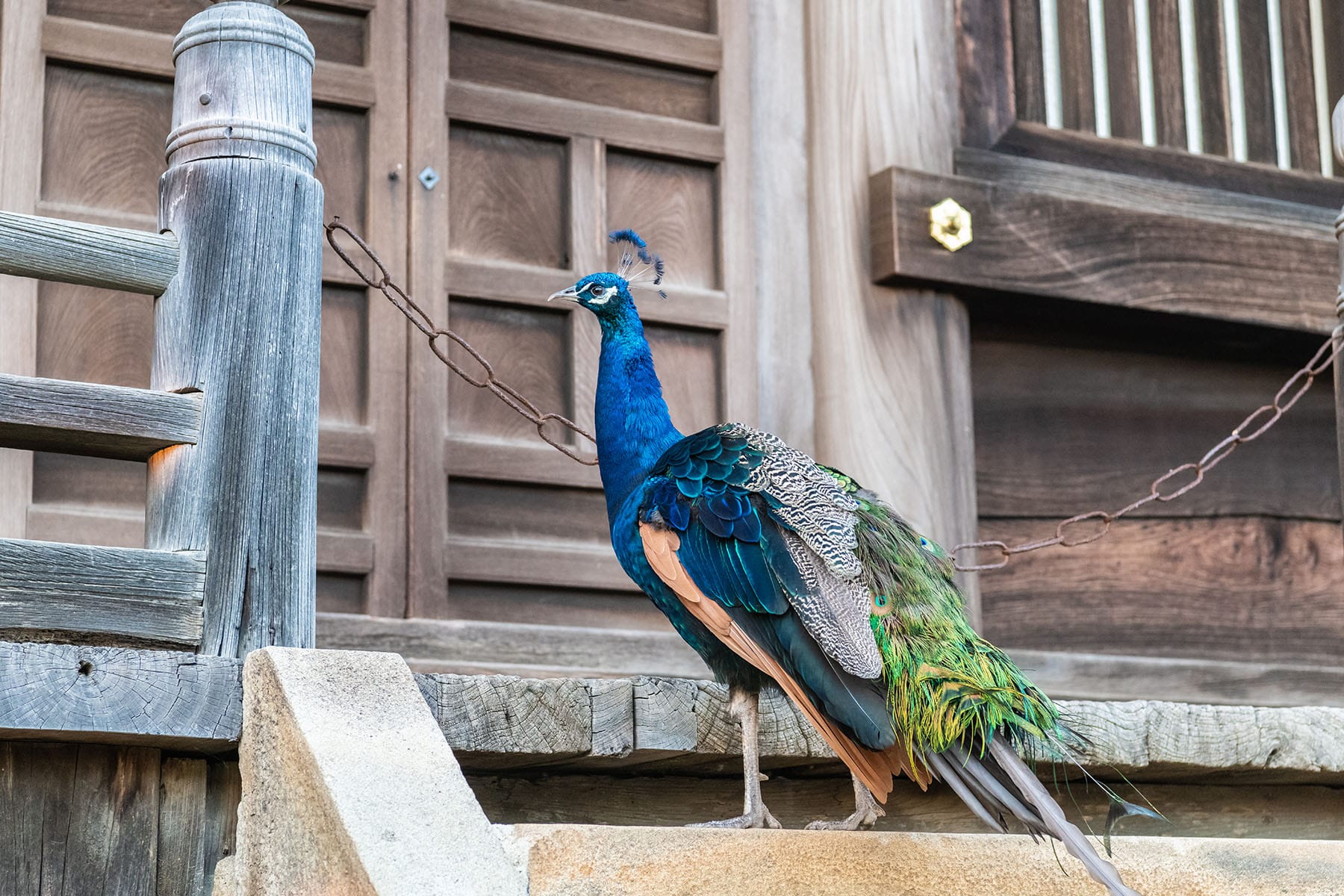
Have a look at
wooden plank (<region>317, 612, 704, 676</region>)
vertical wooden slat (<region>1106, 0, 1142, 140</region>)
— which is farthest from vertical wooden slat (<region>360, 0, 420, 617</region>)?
vertical wooden slat (<region>1106, 0, 1142, 140</region>)

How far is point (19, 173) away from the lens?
3.87 m

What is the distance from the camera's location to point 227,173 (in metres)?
2.85

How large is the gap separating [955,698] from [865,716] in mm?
142

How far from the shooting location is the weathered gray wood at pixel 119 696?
246 centimetres

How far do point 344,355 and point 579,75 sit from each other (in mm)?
1048

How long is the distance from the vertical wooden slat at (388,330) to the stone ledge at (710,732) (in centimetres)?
126

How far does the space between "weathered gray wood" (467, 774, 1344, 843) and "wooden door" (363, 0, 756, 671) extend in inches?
41.1

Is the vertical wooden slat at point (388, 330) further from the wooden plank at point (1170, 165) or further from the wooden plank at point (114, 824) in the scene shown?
the wooden plank at point (1170, 165)

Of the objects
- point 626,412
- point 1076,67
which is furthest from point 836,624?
point 1076,67

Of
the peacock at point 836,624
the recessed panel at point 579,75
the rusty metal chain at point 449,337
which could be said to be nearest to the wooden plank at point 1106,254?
the recessed panel at point 579,75

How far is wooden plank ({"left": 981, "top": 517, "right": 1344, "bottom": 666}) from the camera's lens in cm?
491

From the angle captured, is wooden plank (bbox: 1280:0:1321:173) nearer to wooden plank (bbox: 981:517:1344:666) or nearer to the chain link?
the chain link

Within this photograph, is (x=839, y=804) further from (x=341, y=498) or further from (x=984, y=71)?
(x=984, y=71)

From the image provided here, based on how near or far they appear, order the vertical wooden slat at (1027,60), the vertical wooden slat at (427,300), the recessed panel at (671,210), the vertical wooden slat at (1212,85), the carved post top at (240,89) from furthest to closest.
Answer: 1. the vertical wooden slat at (1212,85)
2. the vertical wooden slat at (1027,60)
3. the recessed panel at (671,210)
4. the vertical wooden slat at (427,300)
5. the carved post top at (240,89)
